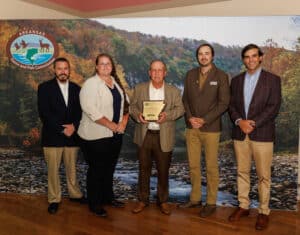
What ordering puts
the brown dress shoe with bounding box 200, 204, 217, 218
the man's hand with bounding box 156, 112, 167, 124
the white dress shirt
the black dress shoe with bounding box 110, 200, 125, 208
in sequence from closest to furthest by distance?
1. the man's hand with bounding box 156, 112, 167, 124
2. the brown dress shoe with bounding box 200, 204, 217, 218
3. the white dress shirt
4. the black dress shoe with bounding box 110, 200, 125, 208

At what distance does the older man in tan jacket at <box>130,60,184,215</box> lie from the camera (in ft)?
11.6

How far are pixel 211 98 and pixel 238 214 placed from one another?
1151 mm

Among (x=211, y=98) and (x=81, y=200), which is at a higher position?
(x=211, y=98)

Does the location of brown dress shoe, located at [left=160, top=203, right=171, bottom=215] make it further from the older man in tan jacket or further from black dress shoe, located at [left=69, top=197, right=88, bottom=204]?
black dress shoe, located at [left=69, top=197, right=88, bottom=204]

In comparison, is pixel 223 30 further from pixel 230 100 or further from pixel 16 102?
pixel 16 102

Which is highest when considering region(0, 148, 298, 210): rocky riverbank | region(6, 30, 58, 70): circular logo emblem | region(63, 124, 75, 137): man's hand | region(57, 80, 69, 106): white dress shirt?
region(6, 30, 58, 70): circular logo emblem

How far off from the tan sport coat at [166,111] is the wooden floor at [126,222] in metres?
0.70

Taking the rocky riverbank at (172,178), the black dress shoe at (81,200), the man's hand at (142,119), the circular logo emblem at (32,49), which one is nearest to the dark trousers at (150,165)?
the man's hand at (142,119)

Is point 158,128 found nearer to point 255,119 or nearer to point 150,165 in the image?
point 150,165

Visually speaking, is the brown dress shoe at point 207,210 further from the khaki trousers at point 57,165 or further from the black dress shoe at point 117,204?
the khaki trousers at point 57,165

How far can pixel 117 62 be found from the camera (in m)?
3.89

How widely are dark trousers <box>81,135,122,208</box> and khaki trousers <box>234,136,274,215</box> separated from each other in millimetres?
1197

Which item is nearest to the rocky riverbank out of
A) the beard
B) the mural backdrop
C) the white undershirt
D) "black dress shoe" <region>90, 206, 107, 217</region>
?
the mural backdrop

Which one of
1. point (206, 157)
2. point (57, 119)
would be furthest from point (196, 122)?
point (57, 119)
